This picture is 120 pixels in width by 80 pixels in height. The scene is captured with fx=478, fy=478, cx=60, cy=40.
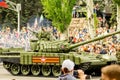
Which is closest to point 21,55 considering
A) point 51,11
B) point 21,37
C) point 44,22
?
point 21,37

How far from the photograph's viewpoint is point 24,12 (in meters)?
45.3

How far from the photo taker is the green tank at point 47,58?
1942cm

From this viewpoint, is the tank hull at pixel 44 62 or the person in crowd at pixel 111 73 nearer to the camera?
the person in crowd at pixel 111 73

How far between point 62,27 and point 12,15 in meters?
14.5

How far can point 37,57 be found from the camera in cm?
2016

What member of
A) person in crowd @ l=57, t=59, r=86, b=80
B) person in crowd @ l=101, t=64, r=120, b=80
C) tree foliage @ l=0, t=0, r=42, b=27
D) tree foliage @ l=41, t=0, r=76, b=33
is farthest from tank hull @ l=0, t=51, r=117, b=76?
tree foliage @ l=0, t=0, r=42, b=27

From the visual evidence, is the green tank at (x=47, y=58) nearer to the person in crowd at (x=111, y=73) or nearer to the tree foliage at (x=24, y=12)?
the person in crowd at (x=111, y=73)

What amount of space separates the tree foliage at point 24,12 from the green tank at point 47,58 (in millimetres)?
23412

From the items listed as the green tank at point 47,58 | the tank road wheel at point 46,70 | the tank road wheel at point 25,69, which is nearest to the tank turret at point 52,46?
the green tank at point 47,58

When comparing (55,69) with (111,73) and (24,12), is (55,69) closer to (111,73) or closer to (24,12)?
(111,73)

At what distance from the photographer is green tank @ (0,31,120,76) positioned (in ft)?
63.7

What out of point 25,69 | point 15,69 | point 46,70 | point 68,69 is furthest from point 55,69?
point 68,69

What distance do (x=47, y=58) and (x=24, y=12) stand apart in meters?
25.8

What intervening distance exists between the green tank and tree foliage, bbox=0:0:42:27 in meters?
23.4
